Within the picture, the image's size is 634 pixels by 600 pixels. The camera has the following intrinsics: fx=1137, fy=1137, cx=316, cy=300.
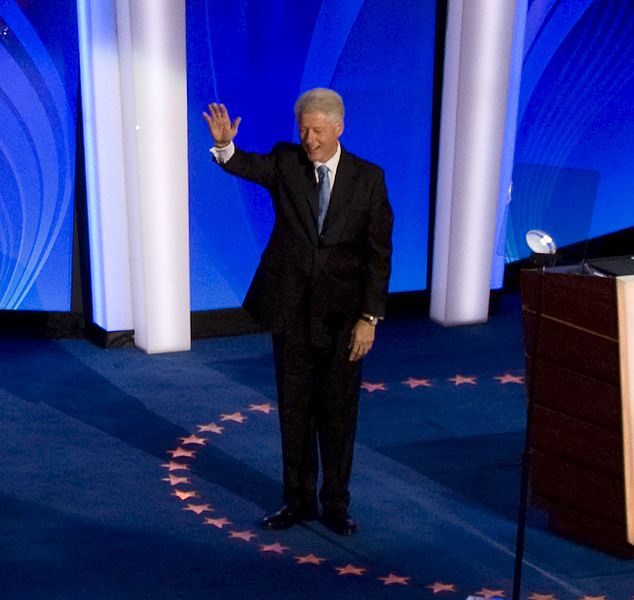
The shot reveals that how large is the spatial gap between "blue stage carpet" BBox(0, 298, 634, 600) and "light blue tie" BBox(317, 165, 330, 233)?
1125 millimetres

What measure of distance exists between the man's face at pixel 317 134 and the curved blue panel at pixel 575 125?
403 cm

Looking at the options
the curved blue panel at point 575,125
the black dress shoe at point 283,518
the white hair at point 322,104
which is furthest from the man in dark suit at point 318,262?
the curved blue panel at point 575,125

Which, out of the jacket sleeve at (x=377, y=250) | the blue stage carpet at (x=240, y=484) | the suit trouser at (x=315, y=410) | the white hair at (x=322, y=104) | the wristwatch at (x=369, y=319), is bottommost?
the blue stage carpet at (x=240, y=484)

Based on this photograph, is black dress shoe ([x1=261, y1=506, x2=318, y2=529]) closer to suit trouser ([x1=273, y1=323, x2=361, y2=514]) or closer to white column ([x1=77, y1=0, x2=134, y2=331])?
suit trouser ([x1=273, y1=323, x2=361, y2=514])

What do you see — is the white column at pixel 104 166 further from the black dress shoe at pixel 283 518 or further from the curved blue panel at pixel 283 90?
the black dress shoe at pixel 283 518

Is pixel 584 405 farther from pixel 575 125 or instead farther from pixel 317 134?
pixel 575 125

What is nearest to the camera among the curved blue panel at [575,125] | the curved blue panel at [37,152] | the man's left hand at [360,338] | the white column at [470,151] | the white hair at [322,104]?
the white hair at [322,104]

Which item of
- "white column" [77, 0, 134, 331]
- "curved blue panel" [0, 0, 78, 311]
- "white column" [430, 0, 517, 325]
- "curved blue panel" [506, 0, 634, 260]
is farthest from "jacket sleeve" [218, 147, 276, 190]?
"curved blue panel" [506, 0, 634, 260]

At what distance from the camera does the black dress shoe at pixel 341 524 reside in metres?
3.97

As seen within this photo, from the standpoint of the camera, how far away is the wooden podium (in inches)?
143

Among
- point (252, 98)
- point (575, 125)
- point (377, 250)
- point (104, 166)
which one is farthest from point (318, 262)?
point (575, 125)

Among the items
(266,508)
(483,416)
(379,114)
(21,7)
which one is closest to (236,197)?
(379,114)

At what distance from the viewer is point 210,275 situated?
21.2ft

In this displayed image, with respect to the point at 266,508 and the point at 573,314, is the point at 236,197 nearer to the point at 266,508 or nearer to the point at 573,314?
the point at 266,508
